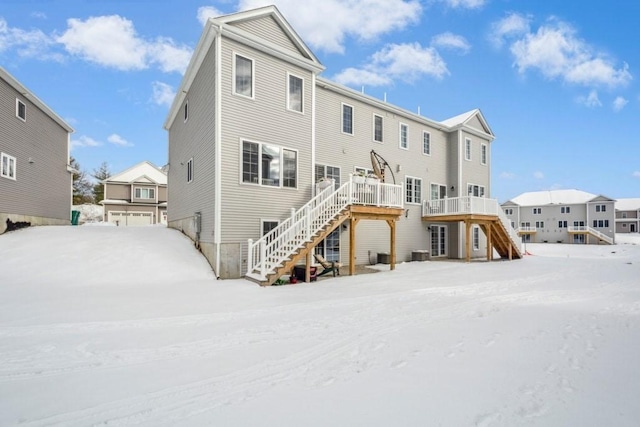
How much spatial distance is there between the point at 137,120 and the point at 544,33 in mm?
30942

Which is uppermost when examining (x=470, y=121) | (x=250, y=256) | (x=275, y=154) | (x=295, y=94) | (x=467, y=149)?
(x=470, y=121)

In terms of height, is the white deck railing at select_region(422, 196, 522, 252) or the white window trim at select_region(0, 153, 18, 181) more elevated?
the white window trim at select_region(0, 153, 18, 181)

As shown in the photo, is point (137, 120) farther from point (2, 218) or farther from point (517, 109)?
point (517, 109)

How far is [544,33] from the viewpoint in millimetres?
14852

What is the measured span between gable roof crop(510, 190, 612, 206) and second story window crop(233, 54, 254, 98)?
46206 mm

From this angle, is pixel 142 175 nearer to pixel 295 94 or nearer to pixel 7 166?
pixel 7 166

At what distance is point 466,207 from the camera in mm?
15586

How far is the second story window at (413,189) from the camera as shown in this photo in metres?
16.7

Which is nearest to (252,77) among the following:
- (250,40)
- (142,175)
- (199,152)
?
(250,40)

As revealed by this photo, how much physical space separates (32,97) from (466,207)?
71.3ft

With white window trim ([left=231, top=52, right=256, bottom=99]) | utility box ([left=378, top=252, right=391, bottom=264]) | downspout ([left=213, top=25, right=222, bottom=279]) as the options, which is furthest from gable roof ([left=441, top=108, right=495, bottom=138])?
downspout ([left=213, top=25, right=222, bottom=279])

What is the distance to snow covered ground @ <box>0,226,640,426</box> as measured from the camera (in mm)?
2668

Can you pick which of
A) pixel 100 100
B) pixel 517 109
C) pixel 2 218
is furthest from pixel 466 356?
pixel 100 100

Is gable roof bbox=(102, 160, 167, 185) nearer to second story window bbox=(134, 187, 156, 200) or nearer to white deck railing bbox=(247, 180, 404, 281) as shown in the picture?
second story window bbox=(134, 187, 156, 200)
